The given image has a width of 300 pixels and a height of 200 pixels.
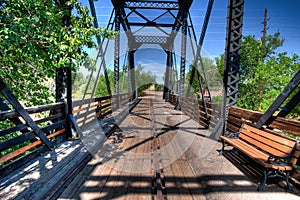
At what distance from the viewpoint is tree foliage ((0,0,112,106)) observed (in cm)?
216

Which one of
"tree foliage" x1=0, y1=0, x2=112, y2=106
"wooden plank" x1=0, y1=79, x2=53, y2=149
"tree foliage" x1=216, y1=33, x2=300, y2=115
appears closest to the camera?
"tree foliage" x1=0, y1=0, x2=112, y2=106

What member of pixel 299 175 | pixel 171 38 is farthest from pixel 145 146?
pixel 171 38

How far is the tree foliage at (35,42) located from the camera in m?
2.16

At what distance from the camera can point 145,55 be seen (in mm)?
24703

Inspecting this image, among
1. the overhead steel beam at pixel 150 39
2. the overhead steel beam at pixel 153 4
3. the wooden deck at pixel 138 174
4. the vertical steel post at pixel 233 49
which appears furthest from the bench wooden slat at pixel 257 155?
the overhead steel beam at pixel 150 39

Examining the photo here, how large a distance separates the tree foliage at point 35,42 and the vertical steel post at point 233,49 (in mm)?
2699

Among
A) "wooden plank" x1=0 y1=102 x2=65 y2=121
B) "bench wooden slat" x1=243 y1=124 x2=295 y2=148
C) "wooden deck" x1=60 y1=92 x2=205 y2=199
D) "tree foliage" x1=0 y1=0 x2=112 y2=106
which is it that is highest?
"tree foliage" x1=0 y1=0 x2=112 y2=106

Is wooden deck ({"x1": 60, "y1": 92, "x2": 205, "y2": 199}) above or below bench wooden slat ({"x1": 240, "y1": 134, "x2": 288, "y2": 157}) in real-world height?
below

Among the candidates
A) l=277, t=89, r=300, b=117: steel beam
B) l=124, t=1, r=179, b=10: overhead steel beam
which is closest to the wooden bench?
l=277, t=89, r=300, b=117: steel beam

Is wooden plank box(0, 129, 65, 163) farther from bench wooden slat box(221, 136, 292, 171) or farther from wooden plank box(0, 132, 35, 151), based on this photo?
bench wooden slat box(221, 136, 292, 171)

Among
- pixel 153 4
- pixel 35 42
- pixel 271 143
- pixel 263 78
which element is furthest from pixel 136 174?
pixel 153 4

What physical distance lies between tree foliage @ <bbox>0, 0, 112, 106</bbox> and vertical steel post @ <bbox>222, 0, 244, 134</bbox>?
8.86ft

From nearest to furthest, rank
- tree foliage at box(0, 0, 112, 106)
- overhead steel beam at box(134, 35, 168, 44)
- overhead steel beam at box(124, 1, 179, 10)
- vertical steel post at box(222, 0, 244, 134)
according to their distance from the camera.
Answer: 1. tree foliage at box(0, 0, 112, 106)
2. vertical steel post at box(222, 0, 244, 134)
3. overhead steel beam at box(124, 1, 179, 10)
4. overhead steel beam at box(134, 35, 168, 44)

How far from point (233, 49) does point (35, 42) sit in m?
3.82
